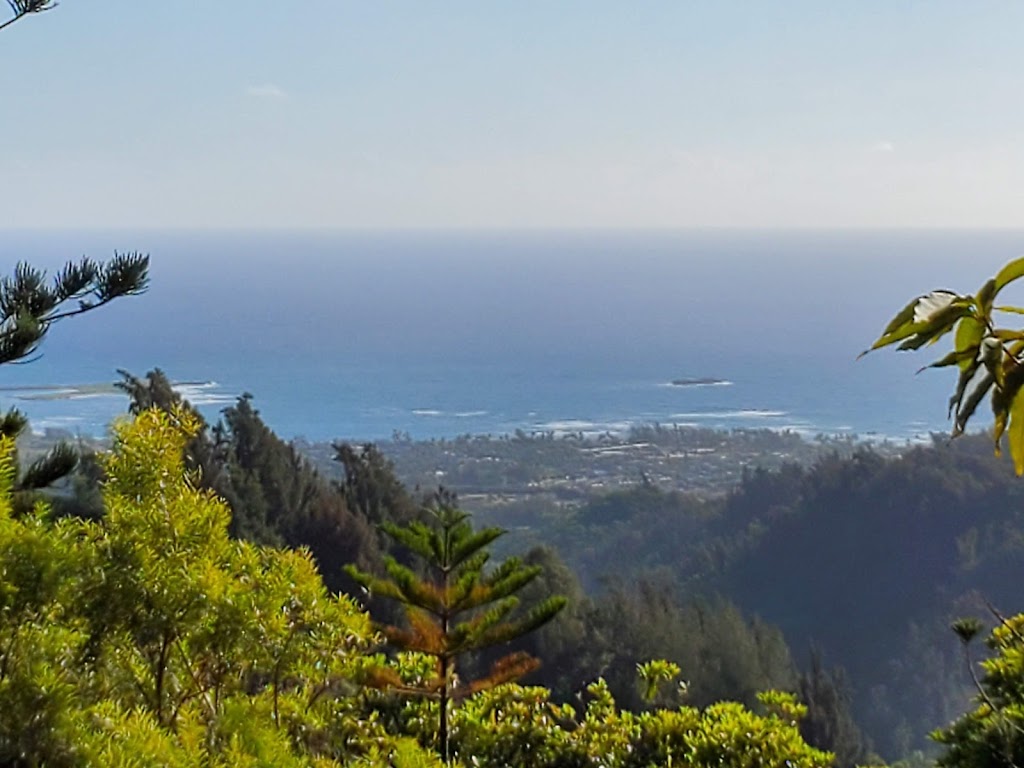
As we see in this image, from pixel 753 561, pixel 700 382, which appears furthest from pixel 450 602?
pixel 700 382

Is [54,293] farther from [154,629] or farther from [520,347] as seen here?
[520,347]

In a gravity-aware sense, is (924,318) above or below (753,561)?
above

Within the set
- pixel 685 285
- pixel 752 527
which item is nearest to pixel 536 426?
pixel 752 527

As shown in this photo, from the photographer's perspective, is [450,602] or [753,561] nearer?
[450,602]

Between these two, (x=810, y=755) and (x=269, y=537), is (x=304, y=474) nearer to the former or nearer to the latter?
(x=269, y=537)

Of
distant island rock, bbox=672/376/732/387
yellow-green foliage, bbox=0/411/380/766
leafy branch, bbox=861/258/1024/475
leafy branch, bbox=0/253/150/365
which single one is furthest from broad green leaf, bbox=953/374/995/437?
distant island rock, bbox=672/376/732/387

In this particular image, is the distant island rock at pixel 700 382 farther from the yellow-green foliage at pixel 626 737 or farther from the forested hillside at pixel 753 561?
the yellow-green foliage at pixel 626 737
